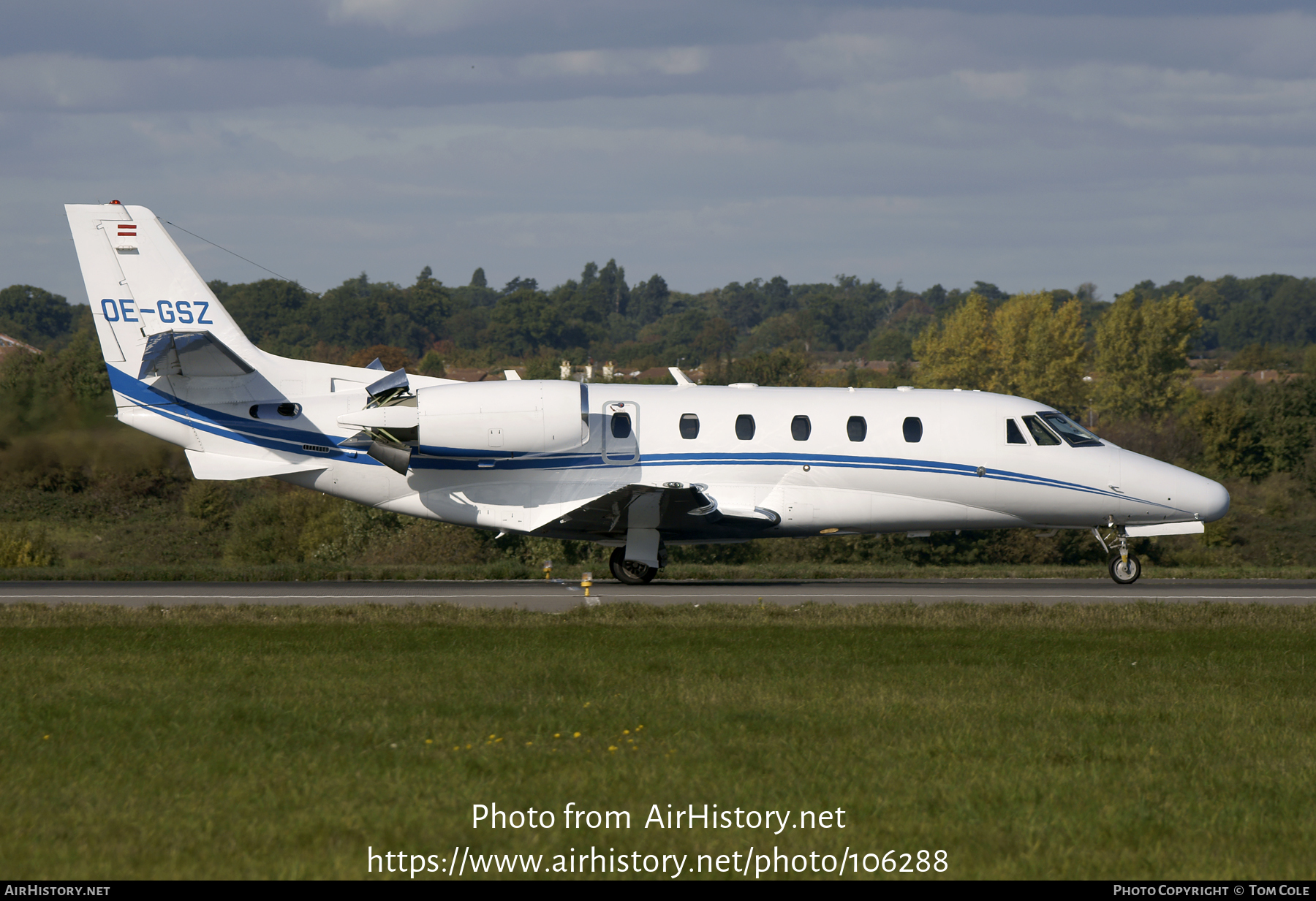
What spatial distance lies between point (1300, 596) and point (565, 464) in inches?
484

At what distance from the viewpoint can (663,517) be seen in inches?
849

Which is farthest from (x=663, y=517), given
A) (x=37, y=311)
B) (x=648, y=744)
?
(x=37, y=311)

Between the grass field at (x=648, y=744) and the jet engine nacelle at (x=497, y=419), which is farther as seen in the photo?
the jet engine nacelle at (x=497, y=419)

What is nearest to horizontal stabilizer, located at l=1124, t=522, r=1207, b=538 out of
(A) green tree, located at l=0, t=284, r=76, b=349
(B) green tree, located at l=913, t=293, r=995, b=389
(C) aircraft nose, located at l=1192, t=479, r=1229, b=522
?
(C) aircraft nose, located at l=1192, t=479, r=1229, b=522

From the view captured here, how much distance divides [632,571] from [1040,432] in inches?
298

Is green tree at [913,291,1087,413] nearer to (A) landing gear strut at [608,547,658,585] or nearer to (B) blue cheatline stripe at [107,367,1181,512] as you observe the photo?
(A) landing gear strut at [608,547,658,585]

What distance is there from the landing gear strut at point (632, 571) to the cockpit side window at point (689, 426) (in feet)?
7.71

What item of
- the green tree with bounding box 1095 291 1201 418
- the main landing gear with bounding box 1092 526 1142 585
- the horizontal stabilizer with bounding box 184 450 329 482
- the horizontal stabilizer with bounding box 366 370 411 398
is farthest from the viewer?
the green tree with bounding box 1095 291 1201 418

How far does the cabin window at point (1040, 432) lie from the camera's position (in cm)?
2286

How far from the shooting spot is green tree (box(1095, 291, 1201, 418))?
338 ft

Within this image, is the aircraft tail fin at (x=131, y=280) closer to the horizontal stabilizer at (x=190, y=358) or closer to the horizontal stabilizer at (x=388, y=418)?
the horizontal stabilizer at (x=190, y=358)

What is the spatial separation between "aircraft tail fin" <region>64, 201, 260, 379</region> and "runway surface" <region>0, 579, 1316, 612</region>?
3.74 metres

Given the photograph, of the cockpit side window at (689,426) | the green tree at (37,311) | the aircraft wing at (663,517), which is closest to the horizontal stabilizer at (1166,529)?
the aircraft wing at (663,517)

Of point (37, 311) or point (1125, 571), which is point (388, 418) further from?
point (37, 311)
